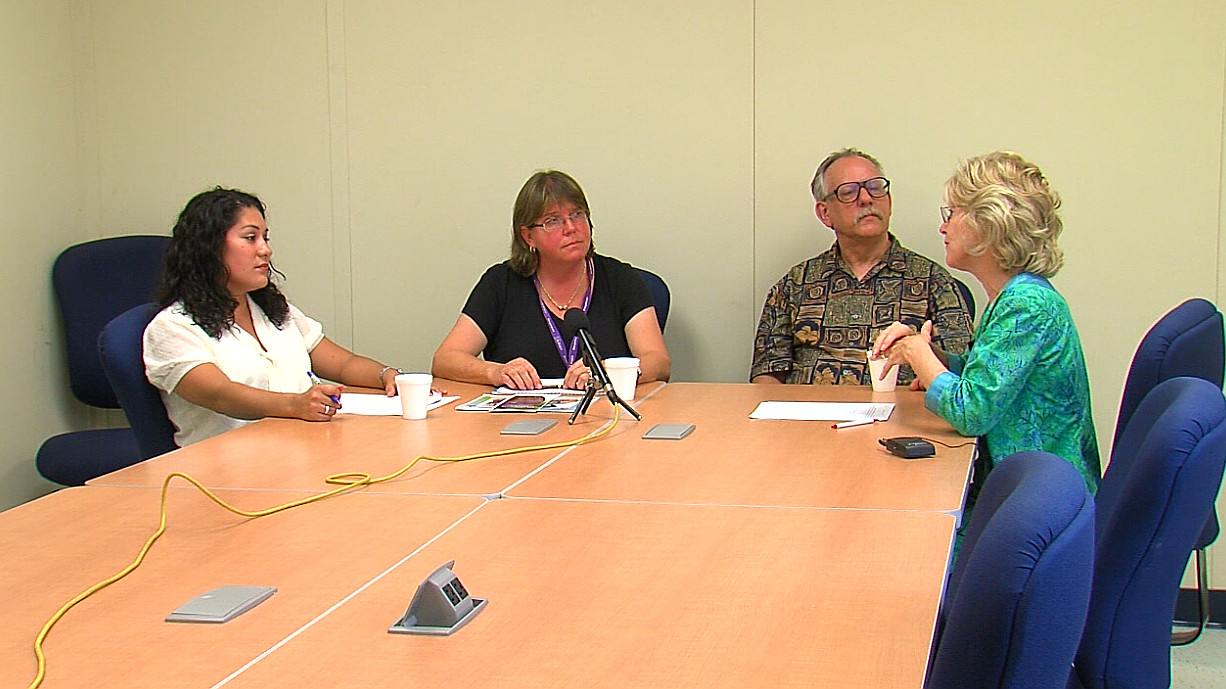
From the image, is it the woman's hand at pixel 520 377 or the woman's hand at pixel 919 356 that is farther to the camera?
the woman's hand at pixel 520 377

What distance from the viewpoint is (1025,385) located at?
8.25ft

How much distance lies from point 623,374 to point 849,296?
3.86 feet

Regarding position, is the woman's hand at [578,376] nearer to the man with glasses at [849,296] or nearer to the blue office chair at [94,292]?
the man with glasses at [849,296]

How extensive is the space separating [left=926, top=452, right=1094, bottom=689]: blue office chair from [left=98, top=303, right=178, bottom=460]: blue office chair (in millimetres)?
2299

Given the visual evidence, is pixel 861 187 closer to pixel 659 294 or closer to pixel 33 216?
pixel 659 294

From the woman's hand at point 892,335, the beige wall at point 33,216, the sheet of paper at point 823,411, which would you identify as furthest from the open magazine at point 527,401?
the beige wall at point 33,216

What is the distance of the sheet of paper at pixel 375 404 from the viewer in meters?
2.91

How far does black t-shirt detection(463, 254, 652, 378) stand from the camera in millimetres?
3756

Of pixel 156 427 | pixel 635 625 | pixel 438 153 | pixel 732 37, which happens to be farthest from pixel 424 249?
pixel 635 625

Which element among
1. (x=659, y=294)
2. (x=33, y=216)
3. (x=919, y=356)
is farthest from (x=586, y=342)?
(x=33, y=216)

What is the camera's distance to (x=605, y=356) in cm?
373

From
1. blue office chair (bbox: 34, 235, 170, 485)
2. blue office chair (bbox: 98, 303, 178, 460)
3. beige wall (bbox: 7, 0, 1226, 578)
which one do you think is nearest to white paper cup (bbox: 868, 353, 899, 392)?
beige wall (bbox: 7, 0, 1226, 578)

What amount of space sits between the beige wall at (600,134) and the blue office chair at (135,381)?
1529mm

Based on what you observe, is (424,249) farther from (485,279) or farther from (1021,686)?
(1021,686)
